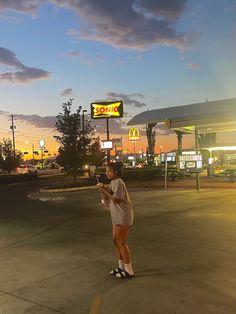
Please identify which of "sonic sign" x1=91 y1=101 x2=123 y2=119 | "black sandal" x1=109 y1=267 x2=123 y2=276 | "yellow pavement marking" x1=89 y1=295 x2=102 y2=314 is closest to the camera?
"yellow pavement marking" x1=89 y1=295 x2=102 y2=314

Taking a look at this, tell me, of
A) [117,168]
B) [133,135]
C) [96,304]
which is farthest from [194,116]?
[133,135]

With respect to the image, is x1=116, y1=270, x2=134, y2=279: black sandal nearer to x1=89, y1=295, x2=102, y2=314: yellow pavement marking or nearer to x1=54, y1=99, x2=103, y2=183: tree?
x1=89, y1=295, x2=102, y2=314: yellow pavement marking

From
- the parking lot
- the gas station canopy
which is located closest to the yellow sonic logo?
the gas station canopy

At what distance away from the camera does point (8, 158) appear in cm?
5547

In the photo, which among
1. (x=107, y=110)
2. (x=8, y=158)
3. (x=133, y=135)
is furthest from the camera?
(x=133, y=135)

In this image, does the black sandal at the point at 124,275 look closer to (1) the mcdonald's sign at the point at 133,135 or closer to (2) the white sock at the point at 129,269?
(2) the white sock at the point at 129,269

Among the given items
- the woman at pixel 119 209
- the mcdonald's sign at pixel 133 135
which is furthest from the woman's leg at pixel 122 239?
the mcdonald's sign at pixel 133 135

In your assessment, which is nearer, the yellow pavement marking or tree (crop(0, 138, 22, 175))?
the yellow pavement marking

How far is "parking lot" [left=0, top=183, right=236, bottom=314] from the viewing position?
5.41 meters

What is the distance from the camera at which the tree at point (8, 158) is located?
55.4 m

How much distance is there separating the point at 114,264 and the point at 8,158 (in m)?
50.4

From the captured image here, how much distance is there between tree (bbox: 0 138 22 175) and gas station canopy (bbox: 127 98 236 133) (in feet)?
108

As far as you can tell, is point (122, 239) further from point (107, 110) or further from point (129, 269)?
point (107, 110)

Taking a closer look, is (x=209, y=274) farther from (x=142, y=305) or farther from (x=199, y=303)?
(x=142, y=305)
